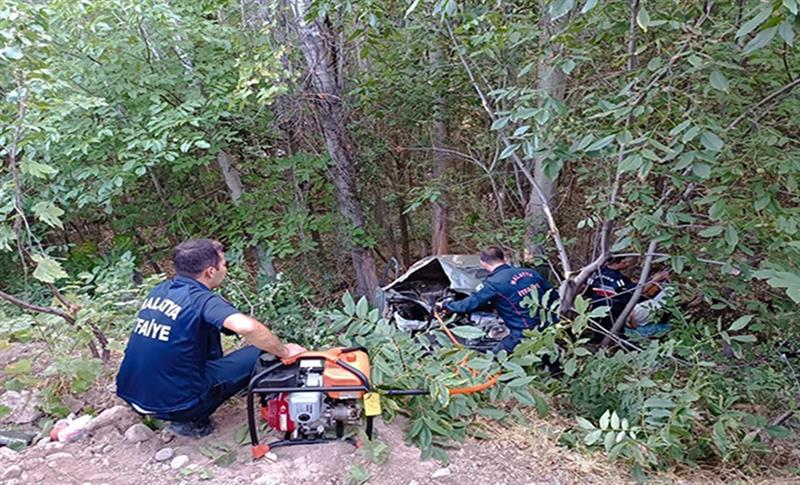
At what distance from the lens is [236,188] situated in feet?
21.1

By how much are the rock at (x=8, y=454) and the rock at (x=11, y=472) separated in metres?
0.10

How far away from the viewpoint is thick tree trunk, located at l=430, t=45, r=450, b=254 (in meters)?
6.01

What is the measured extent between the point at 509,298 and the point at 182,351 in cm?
258

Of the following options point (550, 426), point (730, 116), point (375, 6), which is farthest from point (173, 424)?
point (730, 116)

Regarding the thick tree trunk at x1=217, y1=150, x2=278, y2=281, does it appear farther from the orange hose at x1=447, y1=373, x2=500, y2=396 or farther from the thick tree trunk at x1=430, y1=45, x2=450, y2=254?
the orange hose at x1=447, y1=373, x2=500, y2=396

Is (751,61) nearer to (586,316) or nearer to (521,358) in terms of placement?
(586,316)

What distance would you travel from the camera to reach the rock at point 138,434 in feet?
9.01

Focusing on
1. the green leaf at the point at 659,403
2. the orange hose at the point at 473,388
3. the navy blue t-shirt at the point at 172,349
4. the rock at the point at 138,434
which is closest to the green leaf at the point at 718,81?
the green leaf at the point at 659,403

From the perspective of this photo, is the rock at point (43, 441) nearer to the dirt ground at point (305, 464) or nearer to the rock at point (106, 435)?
the dirt ground at point (305, 464)

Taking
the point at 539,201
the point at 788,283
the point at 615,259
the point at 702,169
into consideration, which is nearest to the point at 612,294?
the point at 615,259

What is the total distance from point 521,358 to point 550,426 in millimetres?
492

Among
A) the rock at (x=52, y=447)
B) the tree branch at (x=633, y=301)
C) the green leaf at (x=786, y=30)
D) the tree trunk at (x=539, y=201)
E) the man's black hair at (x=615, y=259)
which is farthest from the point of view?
the tree trunk at (x=539, y=201)

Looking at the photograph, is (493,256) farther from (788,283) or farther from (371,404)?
(788,283)

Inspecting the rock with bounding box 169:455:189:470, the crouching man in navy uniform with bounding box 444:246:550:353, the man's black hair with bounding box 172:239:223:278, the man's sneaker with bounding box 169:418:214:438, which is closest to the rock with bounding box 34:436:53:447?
the man's sneaker with bounding box 169:418:214:438
